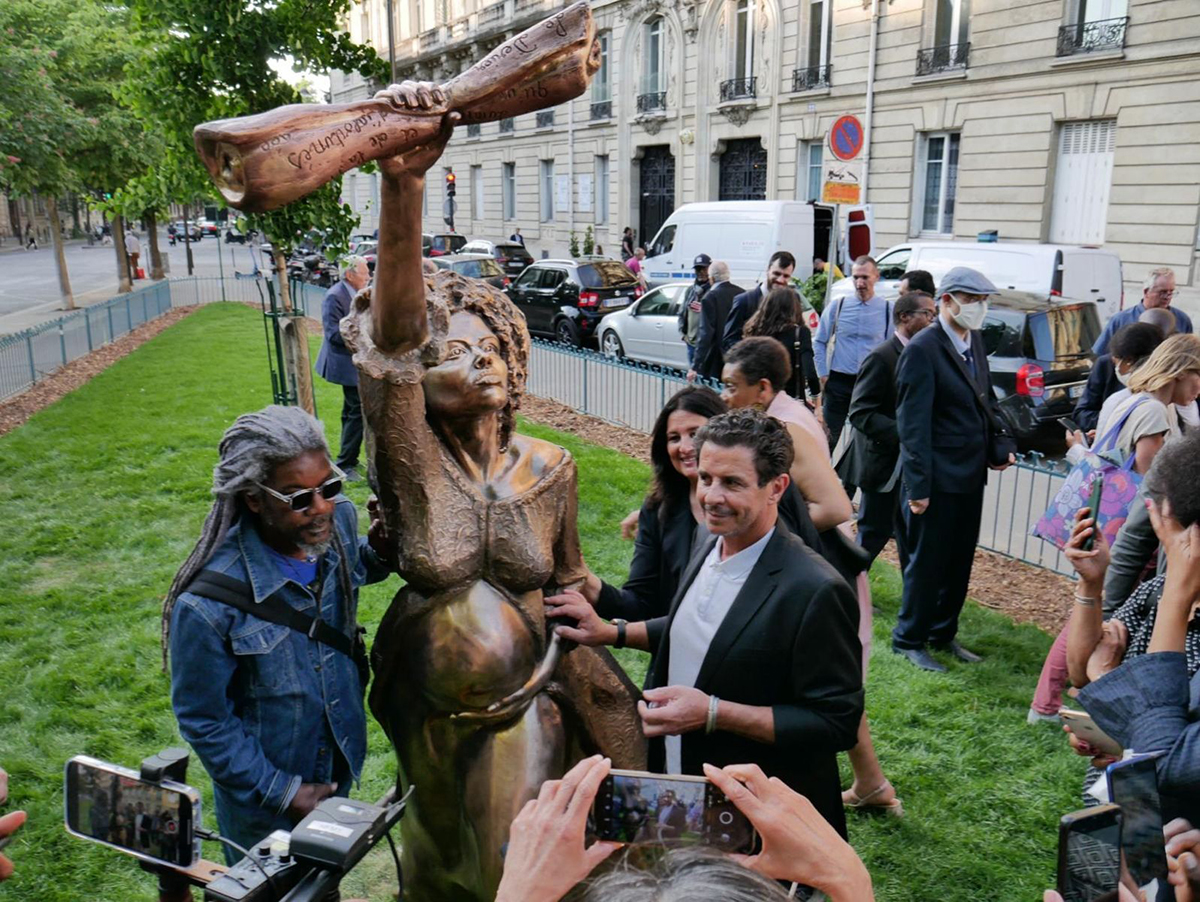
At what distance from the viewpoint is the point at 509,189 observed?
141 ft

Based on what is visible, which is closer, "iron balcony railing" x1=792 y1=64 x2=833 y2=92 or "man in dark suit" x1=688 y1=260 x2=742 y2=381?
"man in dark suit" x1=688 y1=260 x2=742 y2=381

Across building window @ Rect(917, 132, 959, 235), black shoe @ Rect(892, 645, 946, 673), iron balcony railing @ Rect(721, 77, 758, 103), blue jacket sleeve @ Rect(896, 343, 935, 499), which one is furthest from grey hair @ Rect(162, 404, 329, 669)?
iron balcony railing @ Rect(721, 77, 758, 103)

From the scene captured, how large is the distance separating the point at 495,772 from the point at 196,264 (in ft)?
160

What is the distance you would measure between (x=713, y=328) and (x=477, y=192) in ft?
122

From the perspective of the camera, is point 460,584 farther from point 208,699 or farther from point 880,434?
point 880,434

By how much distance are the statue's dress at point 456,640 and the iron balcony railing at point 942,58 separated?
23.4 meters

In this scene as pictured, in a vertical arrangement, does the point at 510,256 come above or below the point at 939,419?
below

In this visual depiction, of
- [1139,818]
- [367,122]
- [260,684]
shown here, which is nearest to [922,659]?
[1139,818]

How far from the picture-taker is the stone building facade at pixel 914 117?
19.1m

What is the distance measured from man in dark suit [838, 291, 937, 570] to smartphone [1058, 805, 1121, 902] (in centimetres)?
456

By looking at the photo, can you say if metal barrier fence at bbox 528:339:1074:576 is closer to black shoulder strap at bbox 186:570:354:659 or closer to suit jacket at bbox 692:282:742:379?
suit jacket at bbox 692:282:742:379

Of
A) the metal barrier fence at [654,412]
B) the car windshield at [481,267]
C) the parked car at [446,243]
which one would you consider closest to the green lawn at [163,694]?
the metal barrier fence at [654,412]

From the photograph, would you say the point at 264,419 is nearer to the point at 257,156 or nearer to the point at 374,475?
the point at 374,475

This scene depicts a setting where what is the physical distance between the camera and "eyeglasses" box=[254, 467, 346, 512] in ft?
8.55
